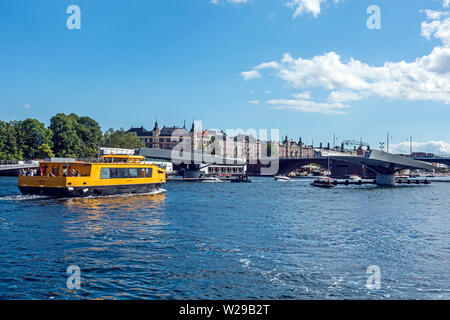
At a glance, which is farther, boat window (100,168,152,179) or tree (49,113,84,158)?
tree (49,113,84,158)

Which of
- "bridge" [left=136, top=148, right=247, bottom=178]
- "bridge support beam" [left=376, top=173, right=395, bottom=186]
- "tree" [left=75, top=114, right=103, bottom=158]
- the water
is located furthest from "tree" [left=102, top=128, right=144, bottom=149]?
the water

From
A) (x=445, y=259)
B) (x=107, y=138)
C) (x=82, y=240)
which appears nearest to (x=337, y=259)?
(x=445, y=259)

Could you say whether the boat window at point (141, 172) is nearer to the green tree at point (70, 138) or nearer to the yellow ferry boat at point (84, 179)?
the yellow ferry boat at point (84, 179)

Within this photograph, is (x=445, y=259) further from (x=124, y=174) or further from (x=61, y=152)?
(x=61, y=152)

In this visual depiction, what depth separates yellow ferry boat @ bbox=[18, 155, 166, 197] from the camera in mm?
49750

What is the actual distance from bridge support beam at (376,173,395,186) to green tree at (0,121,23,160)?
330ft

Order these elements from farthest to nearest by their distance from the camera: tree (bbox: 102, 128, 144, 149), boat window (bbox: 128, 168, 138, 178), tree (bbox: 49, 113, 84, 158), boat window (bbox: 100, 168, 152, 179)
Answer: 1. tree (bbox: 102, 128, 144, 149)
2. tree (bbox: 49, 113, 84, 158)
3. boat window (bbox: 128, 168, 138, 178)
4. boat window (bbox: 100, 168, 152, 179)

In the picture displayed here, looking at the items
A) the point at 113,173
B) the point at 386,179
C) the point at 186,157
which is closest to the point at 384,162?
the point at 386,179

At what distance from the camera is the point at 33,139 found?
12200 centimetres

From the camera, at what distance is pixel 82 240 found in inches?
1011

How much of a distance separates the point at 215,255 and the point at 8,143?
109m

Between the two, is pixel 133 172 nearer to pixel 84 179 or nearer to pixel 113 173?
pixel 113 173

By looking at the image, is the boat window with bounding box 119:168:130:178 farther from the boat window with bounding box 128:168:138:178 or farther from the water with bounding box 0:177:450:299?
the water with bounding box 0:177:450:299

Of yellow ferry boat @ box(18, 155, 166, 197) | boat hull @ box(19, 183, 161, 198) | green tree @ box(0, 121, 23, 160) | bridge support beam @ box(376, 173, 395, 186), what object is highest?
green tree @ box(0, 121, 23, 160)
